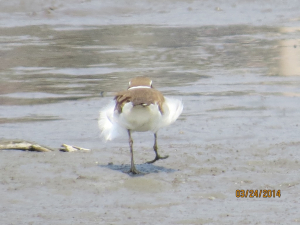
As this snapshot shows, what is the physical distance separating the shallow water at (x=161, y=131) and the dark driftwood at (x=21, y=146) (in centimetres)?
17

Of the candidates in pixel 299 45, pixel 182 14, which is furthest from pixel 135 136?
pixel 182 14

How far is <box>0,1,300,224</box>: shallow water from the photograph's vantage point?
5172mm

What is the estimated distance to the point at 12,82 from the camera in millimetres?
10422

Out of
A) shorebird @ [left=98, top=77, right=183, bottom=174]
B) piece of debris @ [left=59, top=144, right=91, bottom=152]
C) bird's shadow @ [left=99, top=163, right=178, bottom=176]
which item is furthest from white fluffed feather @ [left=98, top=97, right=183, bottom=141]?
piece of debris @ [left=59, top=144, right=91, bottom=152]

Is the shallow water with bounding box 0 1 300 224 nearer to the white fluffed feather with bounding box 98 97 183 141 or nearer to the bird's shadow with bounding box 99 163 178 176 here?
the bird's shadow with bounding box 99 163 178 176

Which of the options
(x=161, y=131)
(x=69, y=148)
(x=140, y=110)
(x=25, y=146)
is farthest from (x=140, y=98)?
(x=161, y=131)

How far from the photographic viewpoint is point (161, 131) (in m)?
7.70
